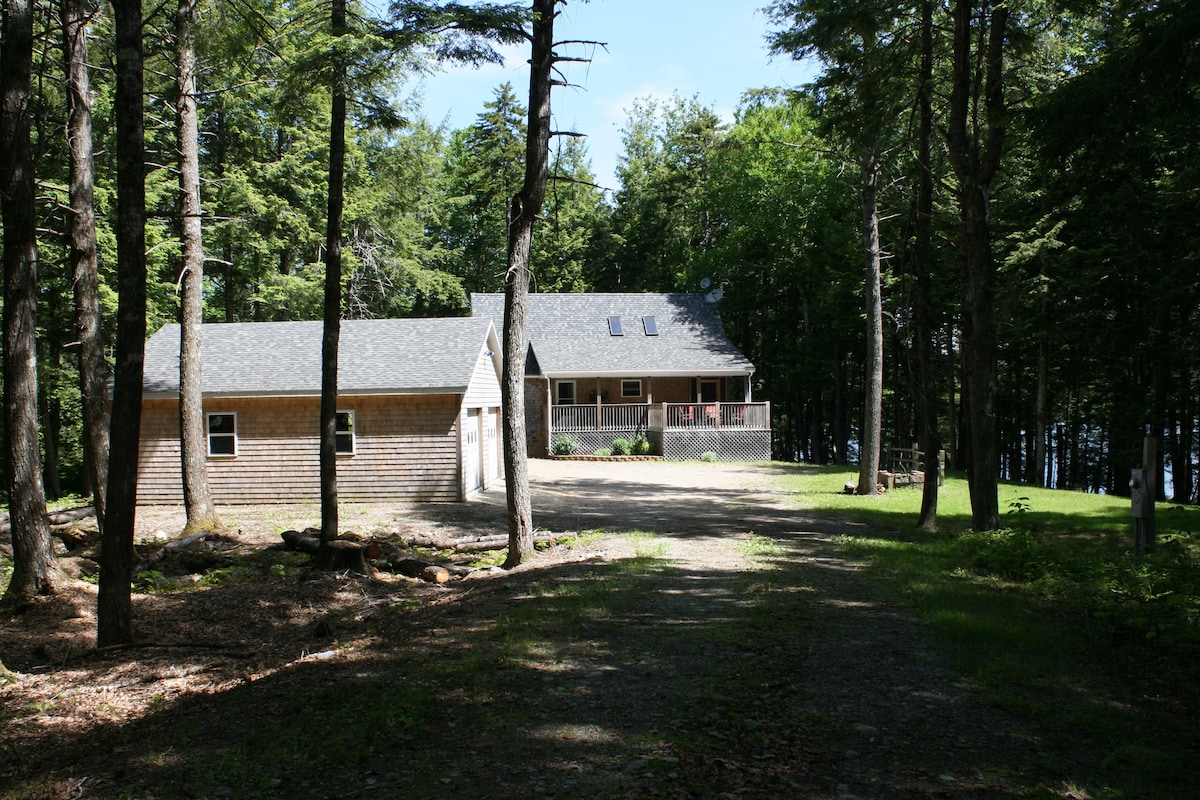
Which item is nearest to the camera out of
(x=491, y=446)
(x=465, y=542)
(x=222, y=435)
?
(x=465, y=542)

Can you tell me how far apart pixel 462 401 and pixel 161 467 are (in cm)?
705

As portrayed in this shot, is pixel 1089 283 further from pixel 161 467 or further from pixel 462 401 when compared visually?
pixel 161 467

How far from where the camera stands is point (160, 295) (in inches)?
1065

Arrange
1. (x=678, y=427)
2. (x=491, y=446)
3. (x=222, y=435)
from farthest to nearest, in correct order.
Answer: (x=678, y=427), (x=491, y=446), (x=222, y=435)

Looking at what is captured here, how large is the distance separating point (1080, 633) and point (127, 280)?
27.0 feet

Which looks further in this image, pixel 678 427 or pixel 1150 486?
pixel 678 427

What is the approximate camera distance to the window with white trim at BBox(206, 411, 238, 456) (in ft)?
61.0

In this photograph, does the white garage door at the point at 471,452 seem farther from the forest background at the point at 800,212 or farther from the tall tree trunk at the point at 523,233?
the tall tree trunk at the point at 523,233

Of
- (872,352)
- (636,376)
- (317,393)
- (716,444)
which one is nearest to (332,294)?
(317,393)

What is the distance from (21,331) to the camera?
29.0ft

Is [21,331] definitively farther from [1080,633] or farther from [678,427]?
[678,427]

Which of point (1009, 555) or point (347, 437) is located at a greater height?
point (347, 437)

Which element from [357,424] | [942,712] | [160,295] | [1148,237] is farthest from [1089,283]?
[160,295]

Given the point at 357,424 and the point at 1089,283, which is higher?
the point at 1089,283
